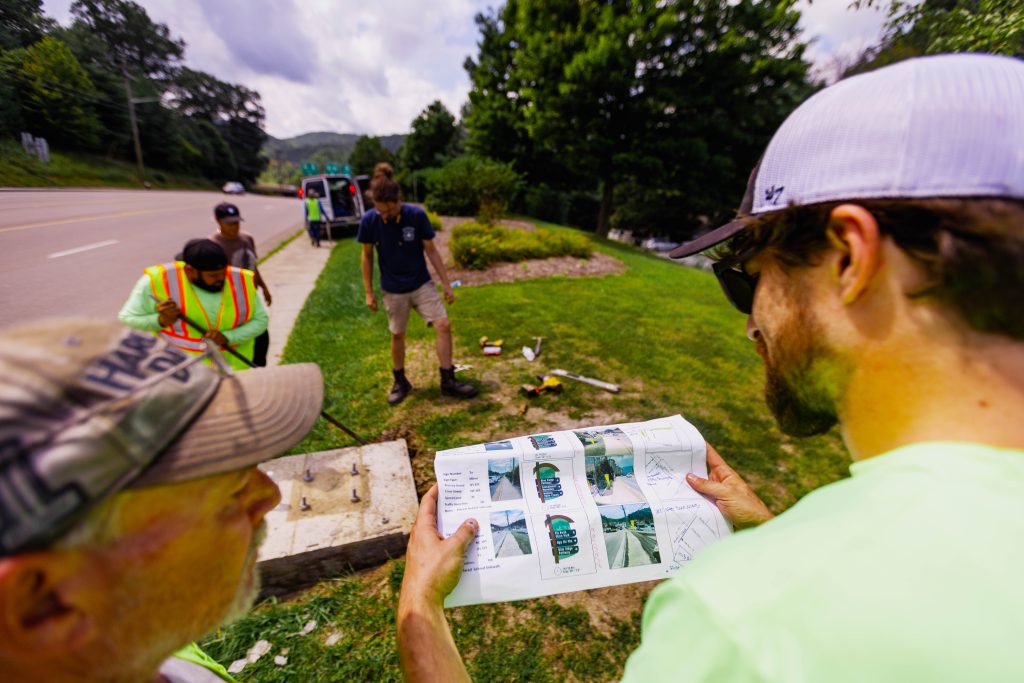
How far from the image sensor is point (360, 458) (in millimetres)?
3307

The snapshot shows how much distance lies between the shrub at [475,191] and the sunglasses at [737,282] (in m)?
13.0

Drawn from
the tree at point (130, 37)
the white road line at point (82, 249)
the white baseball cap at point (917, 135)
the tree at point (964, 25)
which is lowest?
the white road line at point (82, 249)

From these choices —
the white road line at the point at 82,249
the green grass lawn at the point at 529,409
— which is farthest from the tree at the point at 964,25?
the white road line at the point at 82,249

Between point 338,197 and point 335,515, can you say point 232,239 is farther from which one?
point 338,197

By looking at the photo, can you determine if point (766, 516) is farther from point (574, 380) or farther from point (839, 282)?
point (574, 380)

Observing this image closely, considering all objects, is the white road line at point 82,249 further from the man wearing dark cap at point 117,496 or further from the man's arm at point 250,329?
the man wearing dark cap at point 117,496

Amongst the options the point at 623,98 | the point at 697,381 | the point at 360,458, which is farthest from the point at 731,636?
the point at 623,98

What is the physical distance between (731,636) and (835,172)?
0.81 m

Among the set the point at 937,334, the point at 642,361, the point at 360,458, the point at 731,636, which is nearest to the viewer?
the point at 731,636

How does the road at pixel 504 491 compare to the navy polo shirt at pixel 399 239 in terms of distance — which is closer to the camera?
the road at pixel 504 491

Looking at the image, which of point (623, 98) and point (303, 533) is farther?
point (623, 98)

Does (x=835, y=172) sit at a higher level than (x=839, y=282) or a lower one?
higher

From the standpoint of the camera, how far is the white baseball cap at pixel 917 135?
0.66 m

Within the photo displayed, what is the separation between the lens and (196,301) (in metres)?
3.04
